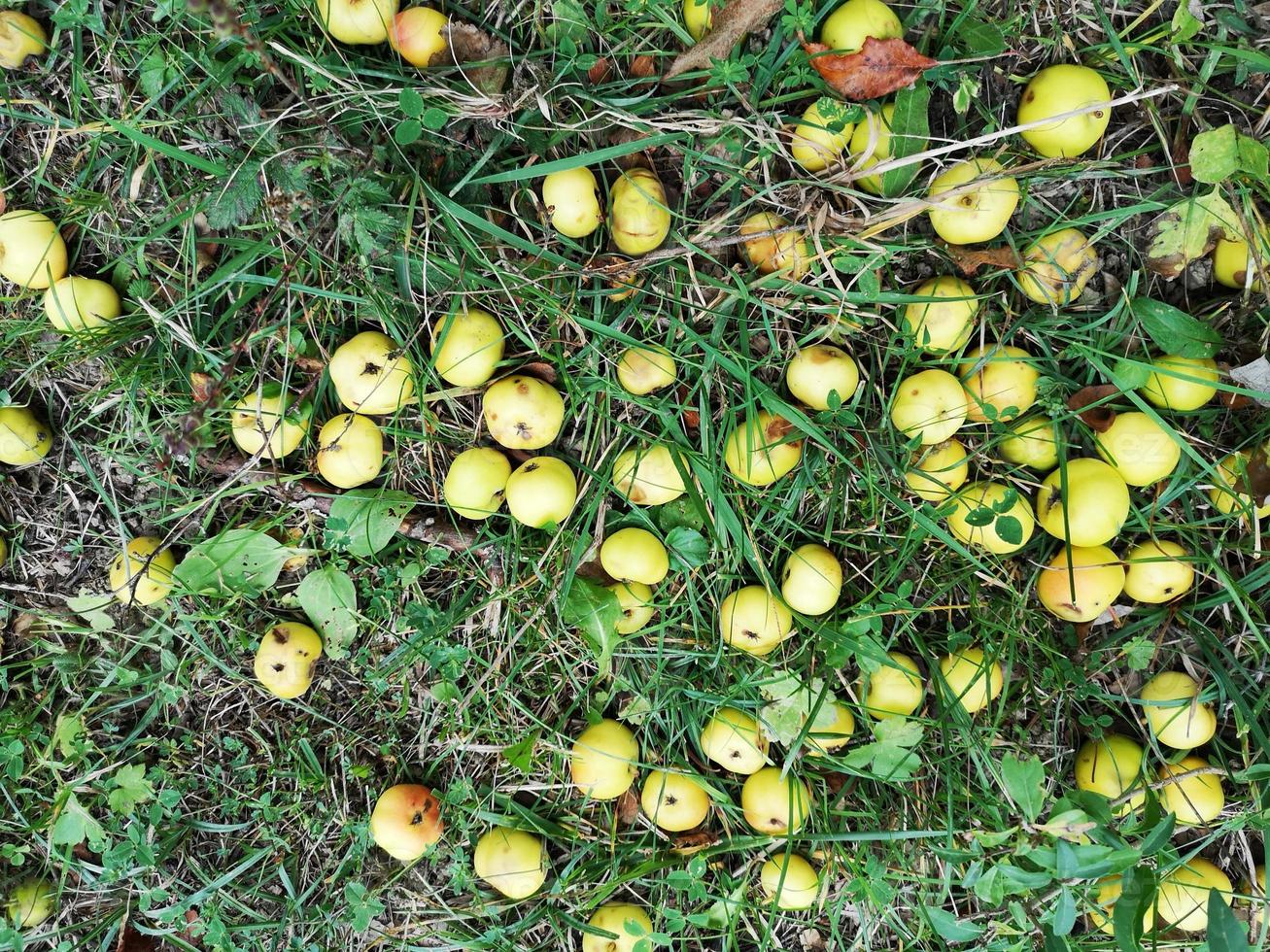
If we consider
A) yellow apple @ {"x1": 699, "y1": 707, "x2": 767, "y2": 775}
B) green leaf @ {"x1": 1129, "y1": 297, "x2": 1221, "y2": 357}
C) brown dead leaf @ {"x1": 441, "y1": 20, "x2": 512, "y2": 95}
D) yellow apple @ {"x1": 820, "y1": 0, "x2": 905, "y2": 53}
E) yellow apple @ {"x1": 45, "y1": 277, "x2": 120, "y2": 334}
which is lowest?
yellow apple @ {"x1": 699, "y1": 707, "x2": 767, "y2": 775}

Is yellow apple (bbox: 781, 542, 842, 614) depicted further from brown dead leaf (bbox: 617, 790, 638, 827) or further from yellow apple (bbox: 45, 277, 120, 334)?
yellow apple (bbox: 45, 277, 120, 334)

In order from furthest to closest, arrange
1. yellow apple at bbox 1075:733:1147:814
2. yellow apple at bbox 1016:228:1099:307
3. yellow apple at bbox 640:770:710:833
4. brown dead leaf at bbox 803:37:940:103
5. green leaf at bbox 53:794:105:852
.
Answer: green leaf at bbox 53:794:105:852, yellow apple at bbox 640:770:710:833, yellow apple at bbox 1075:733:1147:814, yellow apple at bbox 1016:228:1099:307, brown dead leaf at bbox 803:37:940:103

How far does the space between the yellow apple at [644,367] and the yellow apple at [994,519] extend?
3.74ft

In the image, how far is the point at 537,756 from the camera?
3.22 metres

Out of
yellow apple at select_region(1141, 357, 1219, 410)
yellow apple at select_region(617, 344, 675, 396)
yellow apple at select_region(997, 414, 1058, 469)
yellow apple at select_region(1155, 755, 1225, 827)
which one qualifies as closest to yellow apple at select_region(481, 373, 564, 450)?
yellow apple at select_region(617, 344, 675, 396)

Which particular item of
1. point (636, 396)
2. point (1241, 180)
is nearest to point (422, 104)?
point (636, 396)

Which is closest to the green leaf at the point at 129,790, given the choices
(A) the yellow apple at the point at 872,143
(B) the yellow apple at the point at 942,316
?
(B) the yellow apple at the point at 942,316

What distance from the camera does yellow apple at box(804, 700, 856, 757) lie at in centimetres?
301

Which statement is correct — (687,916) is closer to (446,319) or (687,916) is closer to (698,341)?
(698,341)

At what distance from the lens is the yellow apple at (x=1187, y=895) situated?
298 cm

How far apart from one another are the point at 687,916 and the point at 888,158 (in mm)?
2838

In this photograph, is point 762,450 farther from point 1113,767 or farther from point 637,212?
point 1113,767

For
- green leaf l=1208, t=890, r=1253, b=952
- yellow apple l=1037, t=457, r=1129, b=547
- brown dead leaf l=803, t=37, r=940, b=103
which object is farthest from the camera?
yellow apple l=1037, t=457, r=1129, b=547

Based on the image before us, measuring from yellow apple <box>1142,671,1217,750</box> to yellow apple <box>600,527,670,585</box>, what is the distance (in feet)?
6.15
